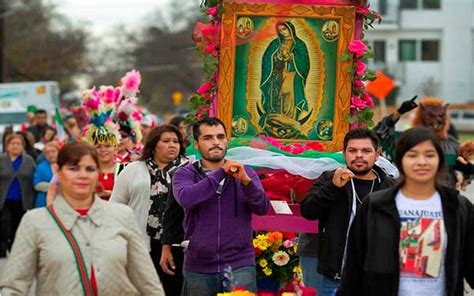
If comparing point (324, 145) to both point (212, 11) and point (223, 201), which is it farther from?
point (223, 201)

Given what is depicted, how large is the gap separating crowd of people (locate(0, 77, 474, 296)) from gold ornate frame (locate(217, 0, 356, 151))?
0.63 m

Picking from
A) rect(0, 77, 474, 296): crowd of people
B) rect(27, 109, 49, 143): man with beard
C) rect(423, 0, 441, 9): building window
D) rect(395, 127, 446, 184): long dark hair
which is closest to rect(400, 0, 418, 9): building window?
rect(423, 0, 441, 9): building window

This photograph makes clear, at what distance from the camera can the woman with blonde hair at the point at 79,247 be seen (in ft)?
19.2

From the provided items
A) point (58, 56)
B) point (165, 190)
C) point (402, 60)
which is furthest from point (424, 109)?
point (402, 60)

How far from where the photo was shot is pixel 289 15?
919 centimetres

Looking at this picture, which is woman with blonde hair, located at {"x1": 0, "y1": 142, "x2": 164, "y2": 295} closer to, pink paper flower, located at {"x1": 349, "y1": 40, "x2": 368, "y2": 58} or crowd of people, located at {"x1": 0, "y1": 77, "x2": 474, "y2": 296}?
crowd of people, located at {"x1": 0, "y1": 77, "x2": 474, "y2": 296}

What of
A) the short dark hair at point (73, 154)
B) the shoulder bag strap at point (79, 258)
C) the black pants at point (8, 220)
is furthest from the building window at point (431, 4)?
the shoulder bag strap at point (79, 258)

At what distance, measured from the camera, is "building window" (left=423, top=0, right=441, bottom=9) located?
227ft

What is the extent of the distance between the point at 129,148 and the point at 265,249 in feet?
8.88

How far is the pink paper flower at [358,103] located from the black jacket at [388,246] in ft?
10.6

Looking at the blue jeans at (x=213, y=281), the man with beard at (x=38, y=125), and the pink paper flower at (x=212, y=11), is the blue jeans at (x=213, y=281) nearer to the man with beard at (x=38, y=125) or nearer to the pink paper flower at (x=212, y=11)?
the pink paper flower at (x=212, y=11)

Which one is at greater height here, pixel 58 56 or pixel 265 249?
pixel 58 56

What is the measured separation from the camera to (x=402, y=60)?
7025 centimetres

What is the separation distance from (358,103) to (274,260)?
5.03ft
